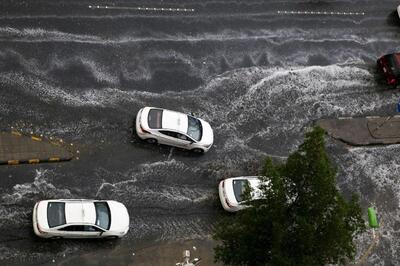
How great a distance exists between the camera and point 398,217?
24047mm

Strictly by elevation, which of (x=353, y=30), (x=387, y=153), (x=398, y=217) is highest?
(x=353, y=30)

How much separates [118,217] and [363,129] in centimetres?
1181

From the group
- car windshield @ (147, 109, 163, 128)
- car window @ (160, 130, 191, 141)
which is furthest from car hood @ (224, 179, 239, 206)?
car windshield @ (147, 109, 163, 128)

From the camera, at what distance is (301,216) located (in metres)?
15.8

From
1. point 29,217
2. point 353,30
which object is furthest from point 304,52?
point 29,217

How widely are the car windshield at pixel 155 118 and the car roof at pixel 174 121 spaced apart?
15 centimetres

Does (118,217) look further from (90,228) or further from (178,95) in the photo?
(178,95)

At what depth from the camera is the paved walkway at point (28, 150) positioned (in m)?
21.0

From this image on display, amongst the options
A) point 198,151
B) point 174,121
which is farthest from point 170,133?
point 198,151

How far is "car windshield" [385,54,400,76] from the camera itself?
88.4 feet

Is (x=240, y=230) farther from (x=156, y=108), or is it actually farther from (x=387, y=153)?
(x=387, y=153)

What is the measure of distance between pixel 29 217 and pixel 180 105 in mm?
7668

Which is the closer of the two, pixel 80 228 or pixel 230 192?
pixel 80 228

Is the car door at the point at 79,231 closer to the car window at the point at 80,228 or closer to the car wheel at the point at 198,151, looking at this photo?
the car window at the point at 80,228
